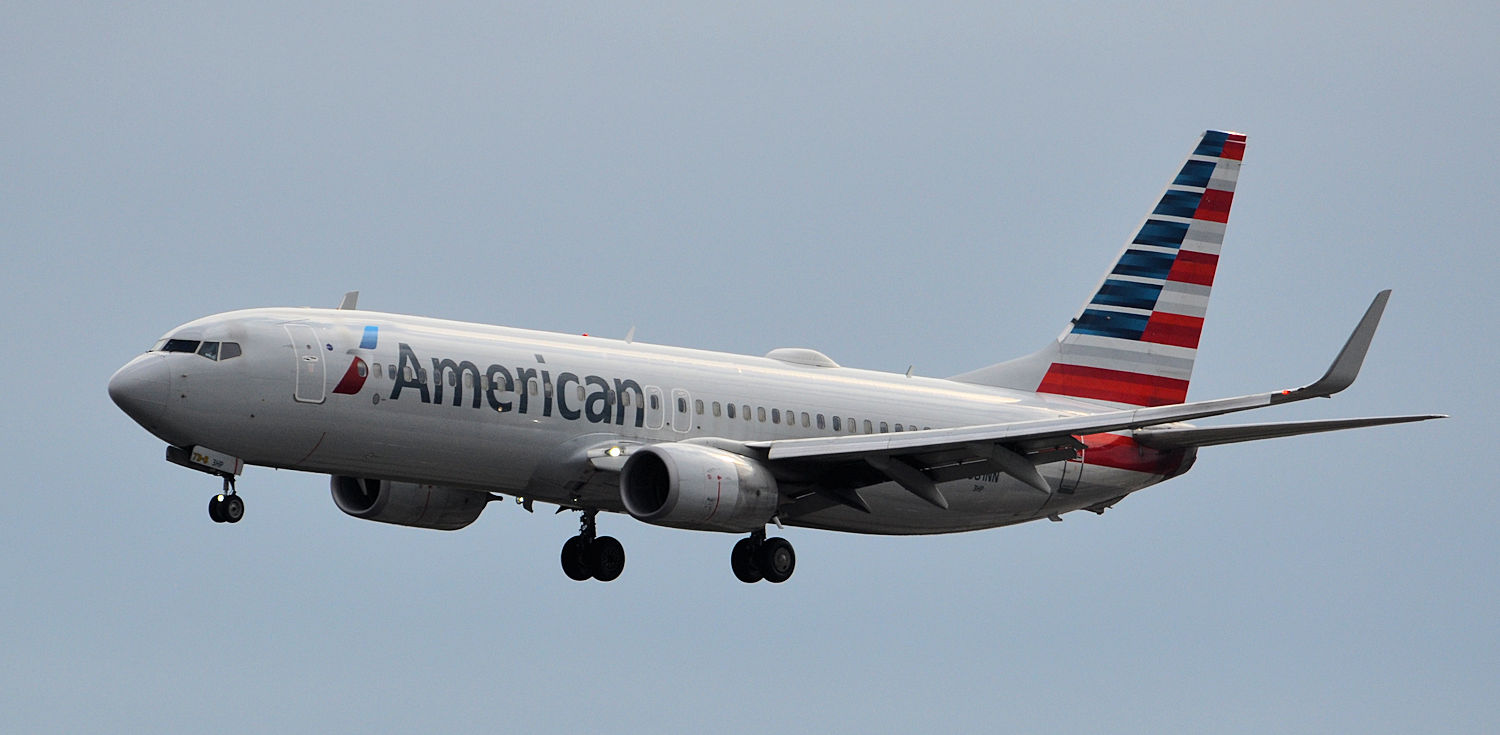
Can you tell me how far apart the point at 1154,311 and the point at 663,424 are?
14.4 metres

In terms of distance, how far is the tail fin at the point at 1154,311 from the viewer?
50.2m

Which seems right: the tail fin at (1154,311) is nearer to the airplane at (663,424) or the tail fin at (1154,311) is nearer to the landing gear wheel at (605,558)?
the airplane at (663,424)

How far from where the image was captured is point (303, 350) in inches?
1506

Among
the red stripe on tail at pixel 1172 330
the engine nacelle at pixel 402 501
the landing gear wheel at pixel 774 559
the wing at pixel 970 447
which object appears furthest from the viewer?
the red stripe on tail at pixel 1172 330

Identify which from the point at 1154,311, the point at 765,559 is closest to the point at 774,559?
the point at 765,559

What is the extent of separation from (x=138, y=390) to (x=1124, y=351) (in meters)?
23.2

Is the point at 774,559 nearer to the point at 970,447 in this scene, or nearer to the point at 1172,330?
the point at 970,447

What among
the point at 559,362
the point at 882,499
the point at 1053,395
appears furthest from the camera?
the point at 1053,395

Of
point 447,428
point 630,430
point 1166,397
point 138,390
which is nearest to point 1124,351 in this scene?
point 1166,397

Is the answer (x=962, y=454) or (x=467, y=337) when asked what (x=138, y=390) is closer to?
(x=467, y=337)

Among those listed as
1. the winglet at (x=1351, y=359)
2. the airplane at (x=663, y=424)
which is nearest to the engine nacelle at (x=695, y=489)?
the airplane at (x=663, y=424)

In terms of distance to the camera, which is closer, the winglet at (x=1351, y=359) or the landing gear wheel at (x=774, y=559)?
the winglet at (x=1351, y=359)

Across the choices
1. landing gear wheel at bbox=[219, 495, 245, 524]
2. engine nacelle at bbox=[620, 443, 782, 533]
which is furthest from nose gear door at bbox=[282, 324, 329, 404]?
engine nacelle at bbox=[620, 443, 782, 533]

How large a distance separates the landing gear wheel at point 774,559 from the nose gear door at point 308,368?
10182 millimetres
